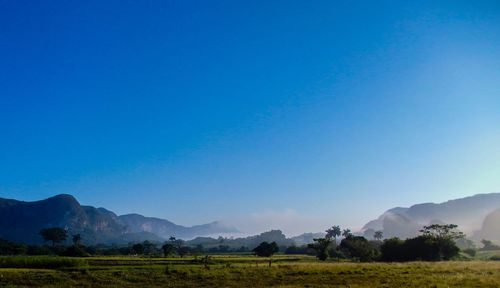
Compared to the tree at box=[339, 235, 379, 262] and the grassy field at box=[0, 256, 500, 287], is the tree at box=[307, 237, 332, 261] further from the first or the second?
the grassy field at box=[0, 256, 500, 287]

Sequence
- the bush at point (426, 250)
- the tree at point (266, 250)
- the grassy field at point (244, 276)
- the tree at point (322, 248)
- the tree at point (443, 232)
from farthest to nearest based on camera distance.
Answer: the tree at point (266, 250), the tree at point (322, 248), the tree at point (443, 232), the bush at point (426, 250), the grassy field at point (244, 276)

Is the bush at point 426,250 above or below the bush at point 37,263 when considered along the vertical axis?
above

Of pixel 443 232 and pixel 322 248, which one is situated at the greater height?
pixel 443 232

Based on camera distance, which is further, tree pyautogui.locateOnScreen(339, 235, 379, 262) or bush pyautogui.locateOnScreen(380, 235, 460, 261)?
tree pyautogui.locateOnScreen(339, 235, 379, 262)

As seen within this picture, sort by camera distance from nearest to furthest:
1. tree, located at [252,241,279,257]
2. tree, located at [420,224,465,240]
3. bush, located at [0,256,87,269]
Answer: bush, located at [0,256,87,269] < tree, located at [420,224,465,240] < tree, located at [252,241,279,257]

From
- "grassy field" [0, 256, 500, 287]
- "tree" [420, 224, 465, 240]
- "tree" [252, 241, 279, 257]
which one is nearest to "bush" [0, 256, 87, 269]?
"grassy field" [0, 256, 500, 287]

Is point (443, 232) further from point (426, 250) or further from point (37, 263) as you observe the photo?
point (37, 263)

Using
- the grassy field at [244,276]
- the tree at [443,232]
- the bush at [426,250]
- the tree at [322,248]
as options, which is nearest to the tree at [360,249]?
the bush at [426,250]

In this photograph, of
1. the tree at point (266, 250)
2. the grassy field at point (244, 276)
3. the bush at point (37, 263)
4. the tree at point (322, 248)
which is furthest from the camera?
the tree at point (266, 250)

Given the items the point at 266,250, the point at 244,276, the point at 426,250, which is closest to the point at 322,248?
the point at 266,250

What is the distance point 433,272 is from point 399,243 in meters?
61.2

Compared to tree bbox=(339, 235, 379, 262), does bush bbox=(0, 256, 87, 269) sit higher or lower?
lower

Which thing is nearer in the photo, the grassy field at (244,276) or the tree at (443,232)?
the grassy field at (244,276)

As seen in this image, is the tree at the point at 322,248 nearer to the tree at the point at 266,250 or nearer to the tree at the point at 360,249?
the tree at the point at 360,249
